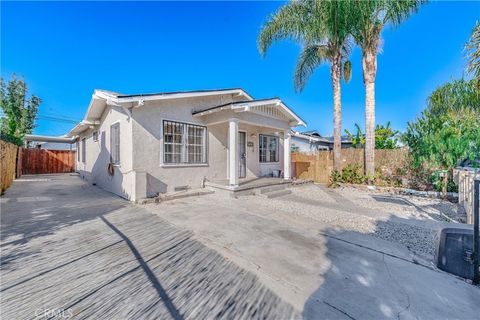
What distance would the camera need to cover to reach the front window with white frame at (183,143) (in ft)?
27.8

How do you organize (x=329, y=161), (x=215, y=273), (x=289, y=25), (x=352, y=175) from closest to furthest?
(x=215, y=273) < (x=289, y=25) < (x=352, y=175) < (x=329, y=161)

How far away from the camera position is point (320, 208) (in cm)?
691

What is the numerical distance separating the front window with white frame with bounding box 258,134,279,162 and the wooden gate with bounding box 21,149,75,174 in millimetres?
20178

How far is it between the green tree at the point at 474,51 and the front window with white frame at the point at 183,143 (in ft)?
27.4

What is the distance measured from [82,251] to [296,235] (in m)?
4.07

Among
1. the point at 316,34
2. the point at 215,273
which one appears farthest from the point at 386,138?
the point at 215,273

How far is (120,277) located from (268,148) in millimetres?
11052

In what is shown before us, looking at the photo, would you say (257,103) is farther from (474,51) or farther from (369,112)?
(369,112)

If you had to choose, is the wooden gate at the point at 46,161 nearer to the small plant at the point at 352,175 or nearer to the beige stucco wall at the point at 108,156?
the beige stucco wall at the point at 108,156

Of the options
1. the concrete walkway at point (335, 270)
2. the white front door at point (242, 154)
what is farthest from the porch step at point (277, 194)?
the concrete walkway at point (335, 270)

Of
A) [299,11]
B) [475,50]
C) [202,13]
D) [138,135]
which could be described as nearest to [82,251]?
[138,135]

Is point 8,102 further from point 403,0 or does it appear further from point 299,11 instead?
point 403,0

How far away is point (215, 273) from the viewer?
3027 millimetres

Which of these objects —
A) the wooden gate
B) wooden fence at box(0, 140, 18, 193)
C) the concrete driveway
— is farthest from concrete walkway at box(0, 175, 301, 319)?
the wooden gate
